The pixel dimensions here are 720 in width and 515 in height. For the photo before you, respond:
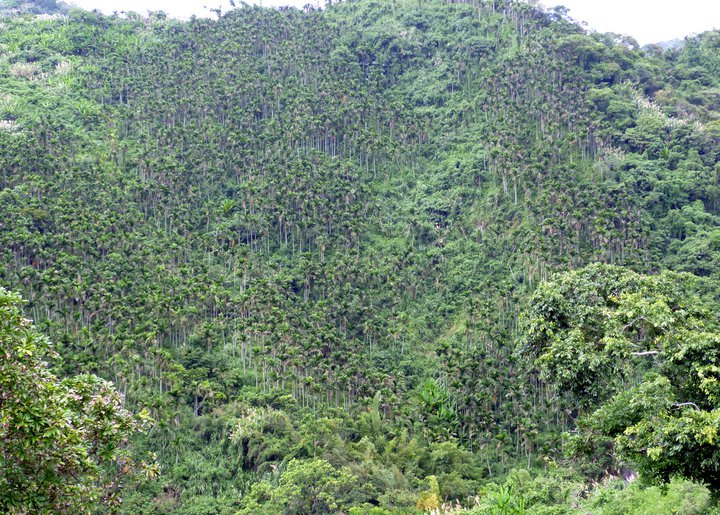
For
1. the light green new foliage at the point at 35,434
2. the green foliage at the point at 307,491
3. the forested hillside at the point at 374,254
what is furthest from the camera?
the green foliage at the point at 307,491

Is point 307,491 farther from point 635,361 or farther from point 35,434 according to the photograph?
point 35,434

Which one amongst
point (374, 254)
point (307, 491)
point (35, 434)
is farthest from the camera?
point (374, 254)

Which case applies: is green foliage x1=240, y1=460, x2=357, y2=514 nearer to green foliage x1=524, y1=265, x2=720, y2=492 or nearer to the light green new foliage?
green foliage x1=524, y1=265, x2=720, y2=492

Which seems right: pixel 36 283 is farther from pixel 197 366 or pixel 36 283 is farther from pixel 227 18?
pixel 227 18

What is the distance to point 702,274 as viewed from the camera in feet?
210

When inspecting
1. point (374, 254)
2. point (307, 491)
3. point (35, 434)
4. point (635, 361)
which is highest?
point (35, 434)

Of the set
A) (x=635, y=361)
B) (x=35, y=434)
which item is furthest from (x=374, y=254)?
(x=35, y=434)

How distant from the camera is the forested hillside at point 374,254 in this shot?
80.1ft

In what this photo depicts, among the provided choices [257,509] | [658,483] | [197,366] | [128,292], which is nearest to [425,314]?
[197,366]

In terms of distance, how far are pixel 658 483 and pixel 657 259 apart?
179 ft

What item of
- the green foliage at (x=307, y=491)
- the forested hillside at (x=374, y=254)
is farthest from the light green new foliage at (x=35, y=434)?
the green foliage at (x=307, y=491)

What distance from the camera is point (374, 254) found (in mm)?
77812

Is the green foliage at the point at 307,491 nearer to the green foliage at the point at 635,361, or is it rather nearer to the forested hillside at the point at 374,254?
the forested hillside at the point at 374,254

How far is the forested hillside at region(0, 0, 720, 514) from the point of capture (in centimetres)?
2441
